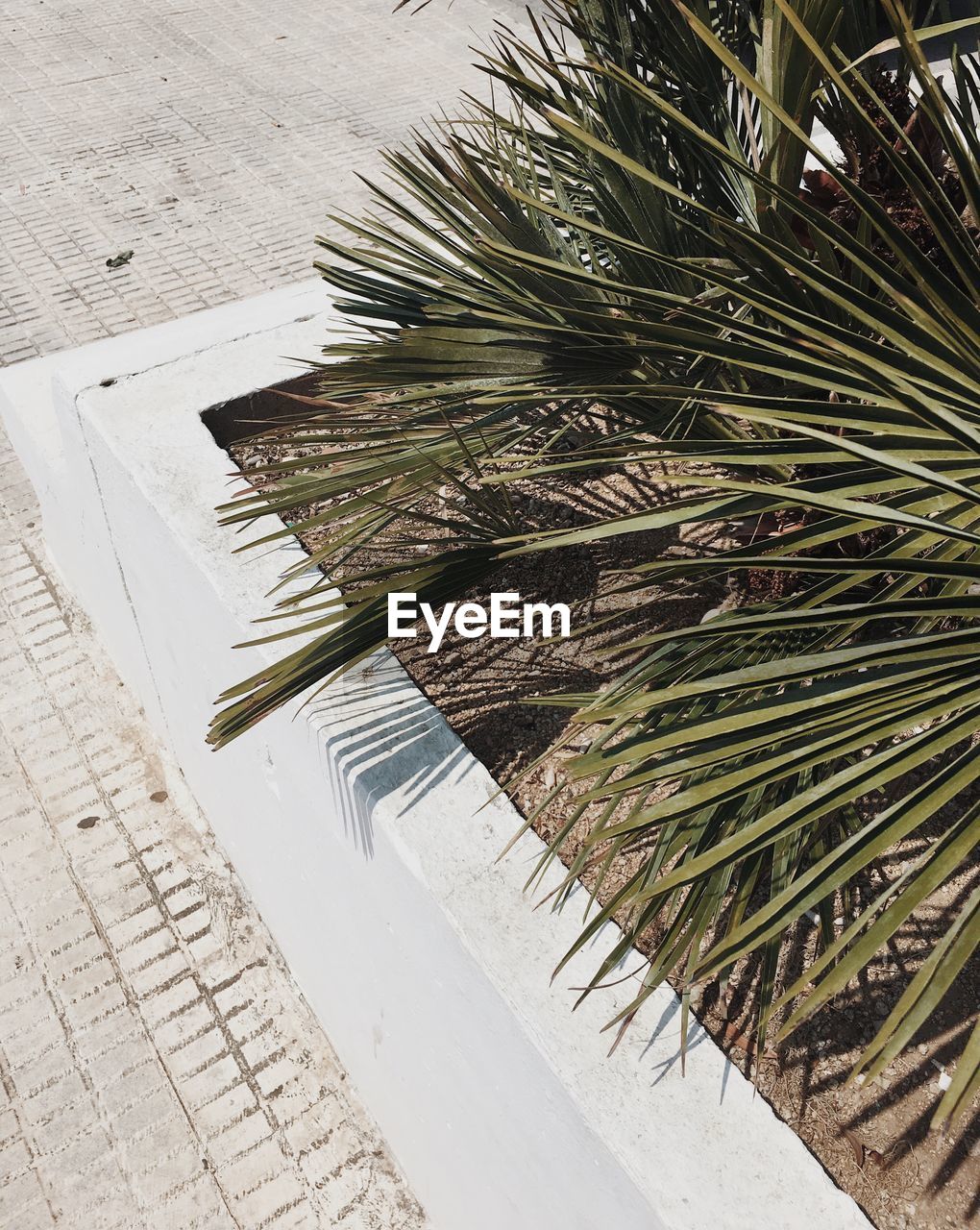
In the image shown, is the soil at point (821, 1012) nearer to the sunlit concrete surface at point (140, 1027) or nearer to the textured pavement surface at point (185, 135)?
the sunlit concrete surface at point (140, 1027)

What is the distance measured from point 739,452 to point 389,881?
1119 mm

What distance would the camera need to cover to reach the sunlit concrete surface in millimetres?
2803

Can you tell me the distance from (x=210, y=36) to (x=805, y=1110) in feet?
32.1

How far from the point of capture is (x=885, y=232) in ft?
4.95

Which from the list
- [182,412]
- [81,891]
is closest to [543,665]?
[182,412]

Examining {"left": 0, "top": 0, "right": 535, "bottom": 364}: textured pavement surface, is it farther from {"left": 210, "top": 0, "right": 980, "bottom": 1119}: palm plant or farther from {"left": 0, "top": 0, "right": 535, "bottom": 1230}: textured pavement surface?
{"left": 210, "top": 0, "right": 980, "bottom": 1119}: palm plant

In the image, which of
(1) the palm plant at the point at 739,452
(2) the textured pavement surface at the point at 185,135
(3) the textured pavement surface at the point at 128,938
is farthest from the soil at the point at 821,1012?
(2) the textured pavement surface at the point at 185,135

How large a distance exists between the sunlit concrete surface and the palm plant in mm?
1317

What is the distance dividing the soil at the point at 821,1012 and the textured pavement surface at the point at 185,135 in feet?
13.1

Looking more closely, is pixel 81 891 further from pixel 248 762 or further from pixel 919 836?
pixel 919 836

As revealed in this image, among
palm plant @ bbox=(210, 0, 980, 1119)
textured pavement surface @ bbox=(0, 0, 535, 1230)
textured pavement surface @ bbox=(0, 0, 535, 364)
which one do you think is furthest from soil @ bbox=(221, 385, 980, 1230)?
textured pavement surface @ bbox=(0, 0, 535, 364)

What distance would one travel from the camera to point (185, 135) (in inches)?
307

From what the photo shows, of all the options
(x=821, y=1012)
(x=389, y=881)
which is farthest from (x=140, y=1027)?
(x=821, y=1012)

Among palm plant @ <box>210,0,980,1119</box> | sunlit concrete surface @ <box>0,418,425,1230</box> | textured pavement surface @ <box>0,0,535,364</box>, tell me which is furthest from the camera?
textured pavement surface @ <box>0,0,535,364</box>
